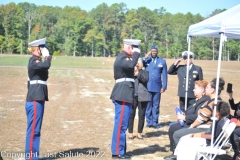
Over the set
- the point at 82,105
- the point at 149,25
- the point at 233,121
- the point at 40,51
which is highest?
the point at 149,25

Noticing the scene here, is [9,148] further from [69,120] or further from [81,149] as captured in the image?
[69,120]

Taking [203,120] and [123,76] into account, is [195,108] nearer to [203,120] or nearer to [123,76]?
[203,120]

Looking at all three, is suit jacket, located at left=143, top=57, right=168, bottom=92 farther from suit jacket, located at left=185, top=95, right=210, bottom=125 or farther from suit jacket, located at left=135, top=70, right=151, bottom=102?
suit jacket, located at left=185, top=95, right=210, bottom=125

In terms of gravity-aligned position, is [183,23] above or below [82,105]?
above

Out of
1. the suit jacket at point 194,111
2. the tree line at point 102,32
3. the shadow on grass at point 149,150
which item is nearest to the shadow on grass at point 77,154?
the shadow on grass at point 149,150

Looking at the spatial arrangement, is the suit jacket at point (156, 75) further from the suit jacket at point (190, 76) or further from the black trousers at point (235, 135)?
the black trousers at point (235, 135)

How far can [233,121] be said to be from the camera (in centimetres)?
579

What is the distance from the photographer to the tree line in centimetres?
9662

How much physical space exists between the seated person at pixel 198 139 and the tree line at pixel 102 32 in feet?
291

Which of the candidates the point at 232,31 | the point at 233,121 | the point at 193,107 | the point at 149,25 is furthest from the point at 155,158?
the point at 149,25

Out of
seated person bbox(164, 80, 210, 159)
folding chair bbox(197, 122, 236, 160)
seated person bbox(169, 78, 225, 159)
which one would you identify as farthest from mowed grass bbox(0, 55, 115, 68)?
folding chair bbox(197, 122, 236, 160)

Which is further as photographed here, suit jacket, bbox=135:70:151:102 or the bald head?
suit jacket, bbox=135:70:151:102

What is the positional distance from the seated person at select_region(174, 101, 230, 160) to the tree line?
8861cm

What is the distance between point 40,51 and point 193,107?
2.79 m
